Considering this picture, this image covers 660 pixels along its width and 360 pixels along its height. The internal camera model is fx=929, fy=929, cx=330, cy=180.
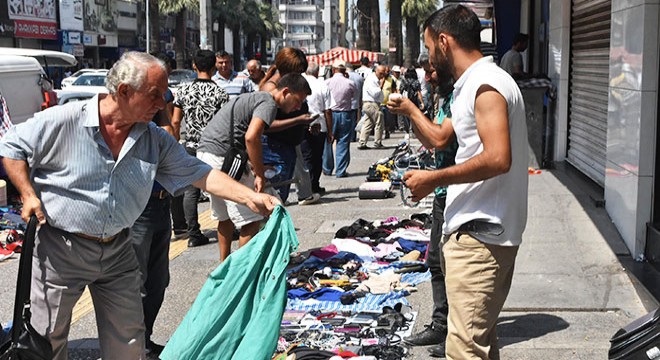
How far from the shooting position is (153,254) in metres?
5.75

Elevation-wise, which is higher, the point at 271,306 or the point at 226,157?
the point at 226,157

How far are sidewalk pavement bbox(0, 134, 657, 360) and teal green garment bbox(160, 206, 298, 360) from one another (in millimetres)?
1633

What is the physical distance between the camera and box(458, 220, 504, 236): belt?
155 inches

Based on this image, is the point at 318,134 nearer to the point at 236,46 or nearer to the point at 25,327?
the point at 25,327

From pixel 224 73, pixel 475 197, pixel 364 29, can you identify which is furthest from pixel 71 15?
pixel 475 197

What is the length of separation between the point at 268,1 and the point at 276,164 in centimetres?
9082

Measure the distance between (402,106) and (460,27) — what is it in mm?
665

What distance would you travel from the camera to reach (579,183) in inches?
428

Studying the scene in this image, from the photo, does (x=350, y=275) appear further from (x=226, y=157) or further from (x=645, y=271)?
(x=645, y=271)

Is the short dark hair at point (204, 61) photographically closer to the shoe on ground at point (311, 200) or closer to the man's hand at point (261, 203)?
the shoe on ground at point (311, 200)

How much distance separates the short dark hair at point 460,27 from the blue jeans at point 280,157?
154 inches

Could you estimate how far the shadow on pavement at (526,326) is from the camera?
5.84m

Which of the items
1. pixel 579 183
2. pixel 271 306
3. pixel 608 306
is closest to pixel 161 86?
pixel 271 306

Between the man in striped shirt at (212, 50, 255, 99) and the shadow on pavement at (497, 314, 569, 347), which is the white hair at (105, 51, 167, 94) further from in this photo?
the man in striped shirt at (212, 50, 255, 99)
